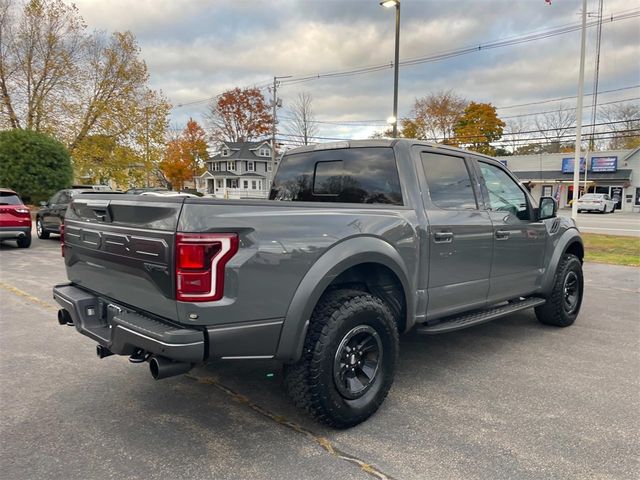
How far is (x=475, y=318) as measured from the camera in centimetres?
403

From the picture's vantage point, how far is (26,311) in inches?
227

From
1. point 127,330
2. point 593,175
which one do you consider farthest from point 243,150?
point 127,330

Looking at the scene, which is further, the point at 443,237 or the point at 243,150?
the point at 243,150

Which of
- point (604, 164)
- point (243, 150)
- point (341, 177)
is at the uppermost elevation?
point (243, 150)

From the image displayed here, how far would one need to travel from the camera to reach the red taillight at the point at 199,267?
2.39 m

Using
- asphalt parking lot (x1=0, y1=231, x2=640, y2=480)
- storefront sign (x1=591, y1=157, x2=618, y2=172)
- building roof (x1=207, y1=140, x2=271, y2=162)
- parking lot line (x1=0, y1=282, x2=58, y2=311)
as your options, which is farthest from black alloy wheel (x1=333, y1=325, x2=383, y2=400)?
building roof (x1=207, y1=140, x2=271, y2=162)

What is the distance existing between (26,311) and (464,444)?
548 centimetres

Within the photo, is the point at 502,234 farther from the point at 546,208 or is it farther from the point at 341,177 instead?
the point at 341,177

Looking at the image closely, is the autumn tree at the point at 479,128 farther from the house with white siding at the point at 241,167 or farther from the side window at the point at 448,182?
the side window at the point at 448,182

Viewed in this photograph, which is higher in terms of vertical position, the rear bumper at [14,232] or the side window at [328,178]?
the side window at [328,178]

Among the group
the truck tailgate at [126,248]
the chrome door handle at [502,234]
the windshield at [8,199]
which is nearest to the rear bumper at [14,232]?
the windshield at [8,199]

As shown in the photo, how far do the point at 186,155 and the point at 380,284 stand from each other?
59.8 metres

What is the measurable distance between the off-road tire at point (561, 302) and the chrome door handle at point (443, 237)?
221cm

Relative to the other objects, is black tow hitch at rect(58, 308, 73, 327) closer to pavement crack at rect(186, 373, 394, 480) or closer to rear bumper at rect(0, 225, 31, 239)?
pavement crack at rect(186, 373, 394, 480)
